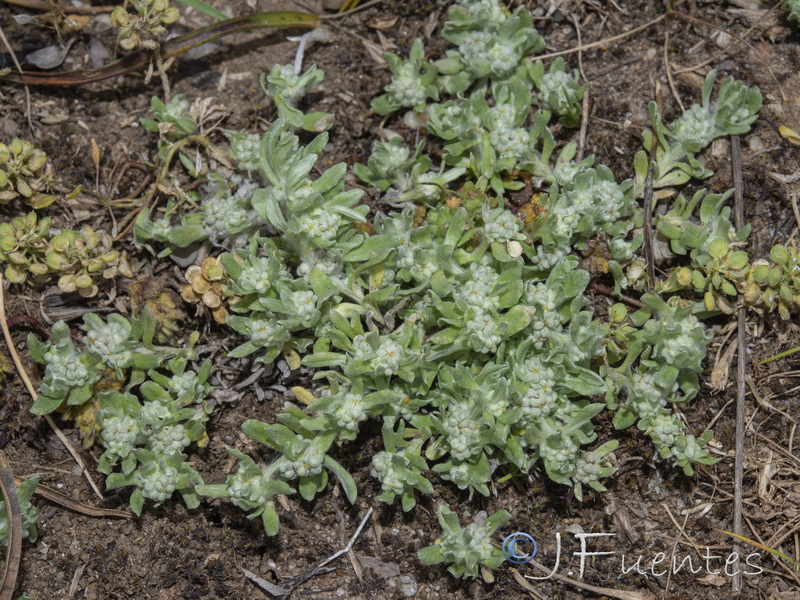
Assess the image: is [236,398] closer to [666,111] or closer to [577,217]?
[577,217]

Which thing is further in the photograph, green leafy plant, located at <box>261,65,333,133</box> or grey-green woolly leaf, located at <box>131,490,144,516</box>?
green leafy plant, located at <box>261,65,333,133</box>

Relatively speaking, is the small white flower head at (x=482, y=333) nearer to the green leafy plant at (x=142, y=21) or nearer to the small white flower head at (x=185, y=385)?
the small white flower head at (x=185, y=385)

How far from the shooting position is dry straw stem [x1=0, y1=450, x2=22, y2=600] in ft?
11.8

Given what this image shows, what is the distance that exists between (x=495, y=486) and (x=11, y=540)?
8.34 ft

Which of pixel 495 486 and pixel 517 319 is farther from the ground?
pixel 517 319

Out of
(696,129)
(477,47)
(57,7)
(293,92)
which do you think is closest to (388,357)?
(293,92)

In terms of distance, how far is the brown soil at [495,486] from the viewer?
154 inches

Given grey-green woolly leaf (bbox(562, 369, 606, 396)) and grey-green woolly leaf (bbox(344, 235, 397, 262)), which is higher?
grey-green woolly leaf (bbox(344, 235, 397, 262))

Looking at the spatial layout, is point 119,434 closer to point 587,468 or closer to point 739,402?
point 587,468

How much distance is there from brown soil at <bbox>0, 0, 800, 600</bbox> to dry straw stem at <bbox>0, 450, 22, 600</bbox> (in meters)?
0.31

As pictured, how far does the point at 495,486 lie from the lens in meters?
4.02

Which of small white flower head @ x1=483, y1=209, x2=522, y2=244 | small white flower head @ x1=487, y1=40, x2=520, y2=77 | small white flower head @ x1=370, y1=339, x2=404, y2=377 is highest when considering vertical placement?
small white flower head @ x1=487, y1=40, x2=520, y2=77

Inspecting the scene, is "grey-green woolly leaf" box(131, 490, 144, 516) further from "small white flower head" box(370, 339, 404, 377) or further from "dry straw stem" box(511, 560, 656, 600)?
"dry straw stem" box(511, 560, 656, 600)

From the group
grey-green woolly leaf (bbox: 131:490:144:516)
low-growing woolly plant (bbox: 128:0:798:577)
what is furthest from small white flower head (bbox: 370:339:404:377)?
grey-green woolly leaf (bbox: 131:490:144:516)
